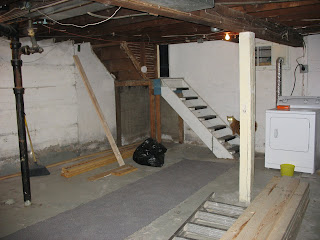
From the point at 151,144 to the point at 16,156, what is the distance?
2.34 m

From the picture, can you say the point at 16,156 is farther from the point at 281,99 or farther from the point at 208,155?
the point at 281,99

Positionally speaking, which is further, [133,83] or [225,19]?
[133,83]

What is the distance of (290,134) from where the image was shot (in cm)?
482

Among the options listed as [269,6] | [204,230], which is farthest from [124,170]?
[269,6]

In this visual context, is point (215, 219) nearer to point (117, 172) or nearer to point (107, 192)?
point (107, 192)

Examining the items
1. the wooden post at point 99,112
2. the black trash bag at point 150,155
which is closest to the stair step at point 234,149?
the black trash bag at point 150,155

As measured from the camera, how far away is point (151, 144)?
565 cm

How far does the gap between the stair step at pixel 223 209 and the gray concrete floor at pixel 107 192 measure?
0.23 meters

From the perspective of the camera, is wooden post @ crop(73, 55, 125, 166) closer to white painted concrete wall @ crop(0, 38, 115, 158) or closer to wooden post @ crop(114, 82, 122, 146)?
white painted concrete wall @ crop(0, 38, 115, 158)

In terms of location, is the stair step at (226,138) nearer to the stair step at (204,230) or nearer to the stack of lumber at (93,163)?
the stack of lumber at (93,163)

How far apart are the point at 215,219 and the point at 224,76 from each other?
388 centimetres

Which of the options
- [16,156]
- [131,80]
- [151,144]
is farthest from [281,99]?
[16,156]

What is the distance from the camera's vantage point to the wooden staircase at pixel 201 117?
230 inches

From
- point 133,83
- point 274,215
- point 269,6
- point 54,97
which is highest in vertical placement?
point 269,6
